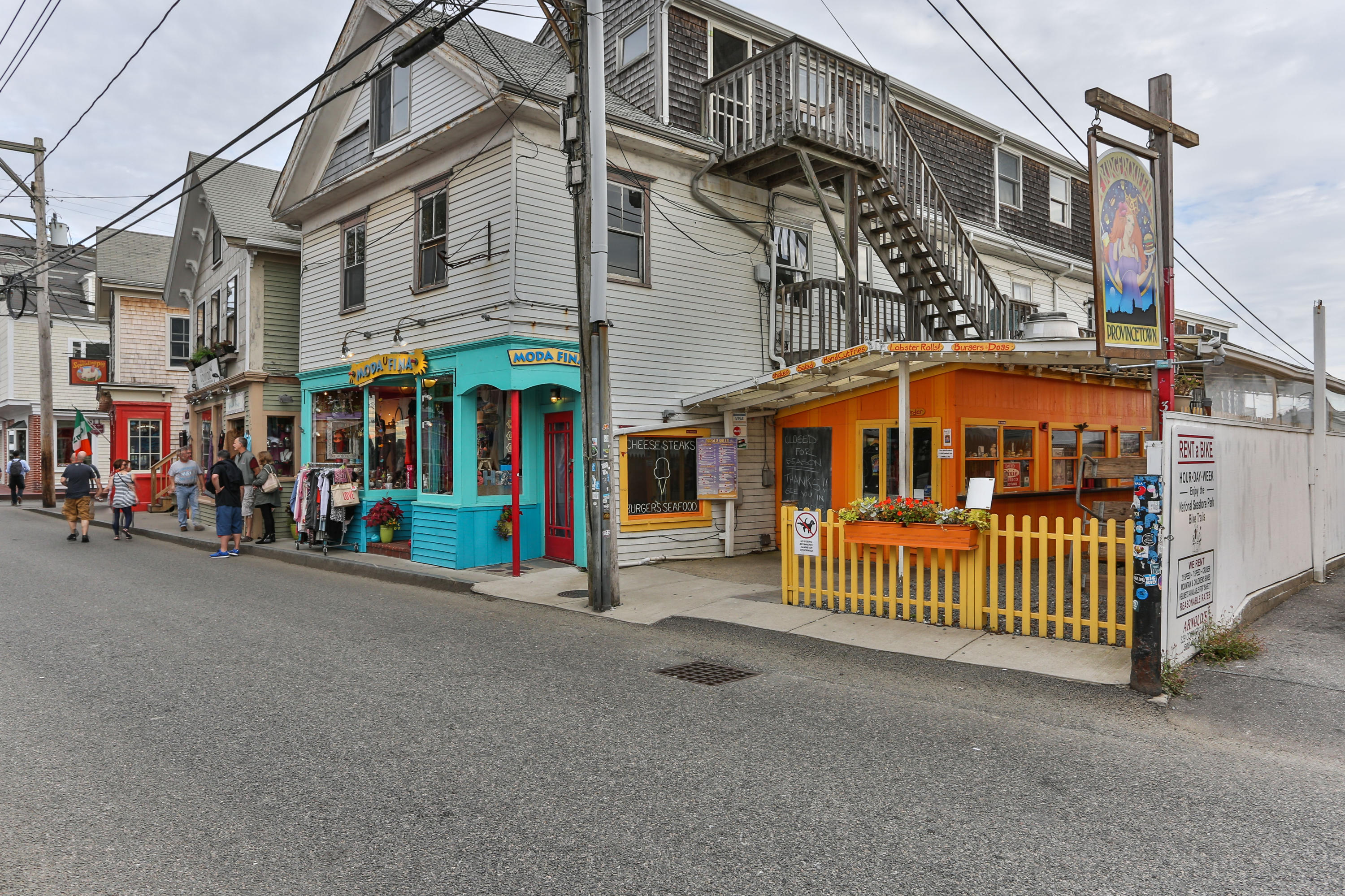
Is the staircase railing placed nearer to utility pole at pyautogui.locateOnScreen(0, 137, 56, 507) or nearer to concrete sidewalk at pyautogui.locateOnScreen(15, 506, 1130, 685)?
concrete sidewalk at pyautogui.locateOnScreen(15, 506, 1130, 685)

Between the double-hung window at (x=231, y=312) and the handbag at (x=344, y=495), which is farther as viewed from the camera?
the double-hung window at (x=231, y=312)

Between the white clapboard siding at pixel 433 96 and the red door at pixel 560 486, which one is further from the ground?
the white clapboard siding at pixel 433 96

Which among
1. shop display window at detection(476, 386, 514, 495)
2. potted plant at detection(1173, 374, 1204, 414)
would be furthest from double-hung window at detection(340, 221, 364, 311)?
potted plant at detection(1173, 374, 1204, 414)

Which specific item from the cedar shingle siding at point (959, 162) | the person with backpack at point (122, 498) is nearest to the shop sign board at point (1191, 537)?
the cedar shingle siding at point (959, 162)

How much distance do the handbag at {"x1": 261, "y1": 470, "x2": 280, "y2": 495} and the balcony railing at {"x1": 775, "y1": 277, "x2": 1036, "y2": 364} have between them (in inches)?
381

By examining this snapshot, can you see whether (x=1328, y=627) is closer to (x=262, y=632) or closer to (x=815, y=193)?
(x=815, y=193)

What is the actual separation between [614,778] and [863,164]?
36.0ft

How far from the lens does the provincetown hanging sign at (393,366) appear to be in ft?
42.5

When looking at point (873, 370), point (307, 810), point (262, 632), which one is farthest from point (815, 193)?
point (307, 810)

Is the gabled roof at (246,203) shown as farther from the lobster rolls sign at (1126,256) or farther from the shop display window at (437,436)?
the lobster rolls sign at (1126,256)

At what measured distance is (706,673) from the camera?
683 cm

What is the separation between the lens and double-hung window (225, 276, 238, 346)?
1862cm

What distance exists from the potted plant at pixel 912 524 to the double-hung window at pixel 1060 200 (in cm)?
1543

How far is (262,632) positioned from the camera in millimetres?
8195
